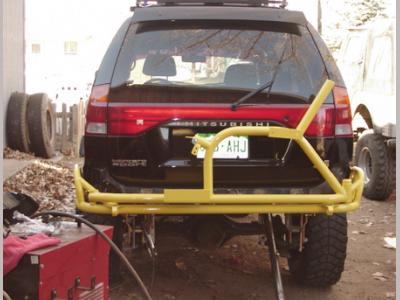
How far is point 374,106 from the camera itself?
898cm

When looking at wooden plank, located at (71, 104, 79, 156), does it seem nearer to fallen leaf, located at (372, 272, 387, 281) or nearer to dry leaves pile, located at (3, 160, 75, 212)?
dry leaves pile, located at (3, 160, 75, 212)

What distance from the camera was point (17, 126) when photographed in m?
12.0

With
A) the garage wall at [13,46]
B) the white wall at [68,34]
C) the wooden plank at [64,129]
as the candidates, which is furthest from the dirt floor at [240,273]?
the white wall at [68,34]

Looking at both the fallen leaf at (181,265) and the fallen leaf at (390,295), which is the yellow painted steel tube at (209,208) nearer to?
the fallen leaf at (390,295)

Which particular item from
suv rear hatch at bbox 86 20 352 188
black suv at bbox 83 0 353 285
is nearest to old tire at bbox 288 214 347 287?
black suv at bbox 83 0 353 285

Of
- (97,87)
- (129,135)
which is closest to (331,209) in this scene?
(129,135)

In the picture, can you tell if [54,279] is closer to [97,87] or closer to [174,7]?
[97,87]

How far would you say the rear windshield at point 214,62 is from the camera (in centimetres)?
418

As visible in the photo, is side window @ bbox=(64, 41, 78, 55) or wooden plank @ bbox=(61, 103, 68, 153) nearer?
wooden plank @ bbox=(61, 103, 68, 153)

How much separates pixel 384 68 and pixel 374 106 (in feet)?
1.82

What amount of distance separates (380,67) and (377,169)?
1.48m

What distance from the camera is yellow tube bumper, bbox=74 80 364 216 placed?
3.67m

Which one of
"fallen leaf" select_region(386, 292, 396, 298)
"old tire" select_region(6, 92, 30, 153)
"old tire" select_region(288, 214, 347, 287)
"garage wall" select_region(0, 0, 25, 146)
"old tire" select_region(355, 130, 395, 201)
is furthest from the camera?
"garage wall" select_region(0, 0, 25, 146)

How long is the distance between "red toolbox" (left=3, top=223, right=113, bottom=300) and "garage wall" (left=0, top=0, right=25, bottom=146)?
9.35 metres
